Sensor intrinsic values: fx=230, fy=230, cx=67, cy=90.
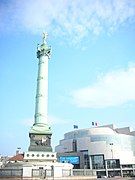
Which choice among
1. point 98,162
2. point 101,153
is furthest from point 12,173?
point 101,153

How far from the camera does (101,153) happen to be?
293 ft

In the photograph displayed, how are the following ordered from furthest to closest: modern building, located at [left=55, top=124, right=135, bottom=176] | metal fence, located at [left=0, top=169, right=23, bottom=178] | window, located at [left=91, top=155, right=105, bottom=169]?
modern building, located at [left=55, top=124, right=135, bottom=176], window, located at [left=91, top=155, right=105, bottom=169], metal fence, located at [left=0, top=169, right=23, bottom=178]

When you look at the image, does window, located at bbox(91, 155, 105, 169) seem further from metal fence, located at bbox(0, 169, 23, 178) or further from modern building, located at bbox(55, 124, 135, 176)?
metal fence, located at bbox(0, 169, 23, 178)

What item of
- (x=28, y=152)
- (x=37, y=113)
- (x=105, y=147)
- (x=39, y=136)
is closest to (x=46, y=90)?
(x=37, y=113)

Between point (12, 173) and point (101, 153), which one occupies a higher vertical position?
point (101, 153)

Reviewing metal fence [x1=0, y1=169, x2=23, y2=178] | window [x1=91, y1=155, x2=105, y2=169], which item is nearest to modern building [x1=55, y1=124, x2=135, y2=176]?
window [x1=91, y1=155, x2=105, y2=169]

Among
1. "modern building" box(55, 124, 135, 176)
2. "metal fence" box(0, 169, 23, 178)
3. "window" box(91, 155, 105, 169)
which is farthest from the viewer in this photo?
"modern building" box(55, 124, 135, 176)

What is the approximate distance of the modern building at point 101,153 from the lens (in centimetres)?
8825

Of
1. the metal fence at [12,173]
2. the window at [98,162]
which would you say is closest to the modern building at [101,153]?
the window at [98,162]

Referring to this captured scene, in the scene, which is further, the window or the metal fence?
the window

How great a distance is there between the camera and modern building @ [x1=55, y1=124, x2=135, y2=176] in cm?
8825

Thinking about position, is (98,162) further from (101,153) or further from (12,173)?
(12,173)

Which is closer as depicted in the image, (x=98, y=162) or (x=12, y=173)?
(x=12, y=173)

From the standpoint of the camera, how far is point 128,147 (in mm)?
100375
